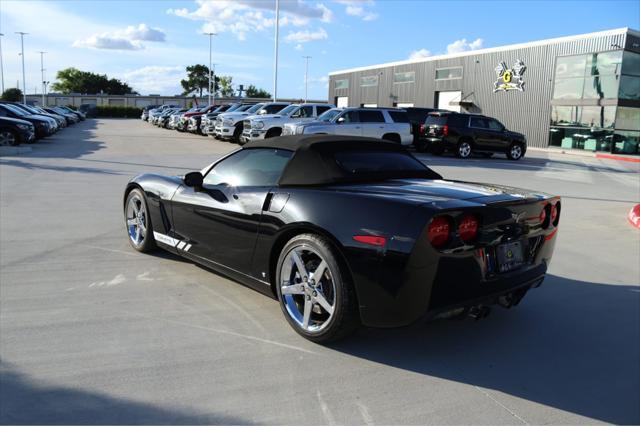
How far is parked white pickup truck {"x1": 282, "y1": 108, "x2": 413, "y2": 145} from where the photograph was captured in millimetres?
17955

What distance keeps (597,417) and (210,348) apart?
2.33m

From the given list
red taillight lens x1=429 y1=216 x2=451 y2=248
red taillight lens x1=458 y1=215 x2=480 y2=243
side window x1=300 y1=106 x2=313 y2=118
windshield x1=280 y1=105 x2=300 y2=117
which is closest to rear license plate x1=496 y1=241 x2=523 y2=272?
red taillight lens x1=458 y1=215 x2=480 y2=243

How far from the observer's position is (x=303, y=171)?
3953mm

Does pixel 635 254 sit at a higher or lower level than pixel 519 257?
lower

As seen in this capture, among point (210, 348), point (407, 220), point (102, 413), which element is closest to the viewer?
point (102, 413)

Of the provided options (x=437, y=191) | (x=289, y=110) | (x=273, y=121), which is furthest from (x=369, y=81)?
(x=437, y=191)

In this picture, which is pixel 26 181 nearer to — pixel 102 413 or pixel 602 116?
pixel 102 413

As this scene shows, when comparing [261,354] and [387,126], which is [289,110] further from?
[261,354]

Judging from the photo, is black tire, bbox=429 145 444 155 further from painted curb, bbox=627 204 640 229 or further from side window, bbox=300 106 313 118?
painted curb, bbox=627 204 640 229

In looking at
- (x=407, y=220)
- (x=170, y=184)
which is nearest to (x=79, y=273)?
(x=170, y=184)

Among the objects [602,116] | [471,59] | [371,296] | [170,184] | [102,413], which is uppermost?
[471,59]

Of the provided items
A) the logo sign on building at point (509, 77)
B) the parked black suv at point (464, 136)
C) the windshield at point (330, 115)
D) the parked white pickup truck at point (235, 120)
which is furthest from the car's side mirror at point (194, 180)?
the logo sign on building at point (509, 77)

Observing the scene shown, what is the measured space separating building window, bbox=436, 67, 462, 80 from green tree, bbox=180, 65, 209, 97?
79877 millimetres

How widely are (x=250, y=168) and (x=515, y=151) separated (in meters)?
20.0
